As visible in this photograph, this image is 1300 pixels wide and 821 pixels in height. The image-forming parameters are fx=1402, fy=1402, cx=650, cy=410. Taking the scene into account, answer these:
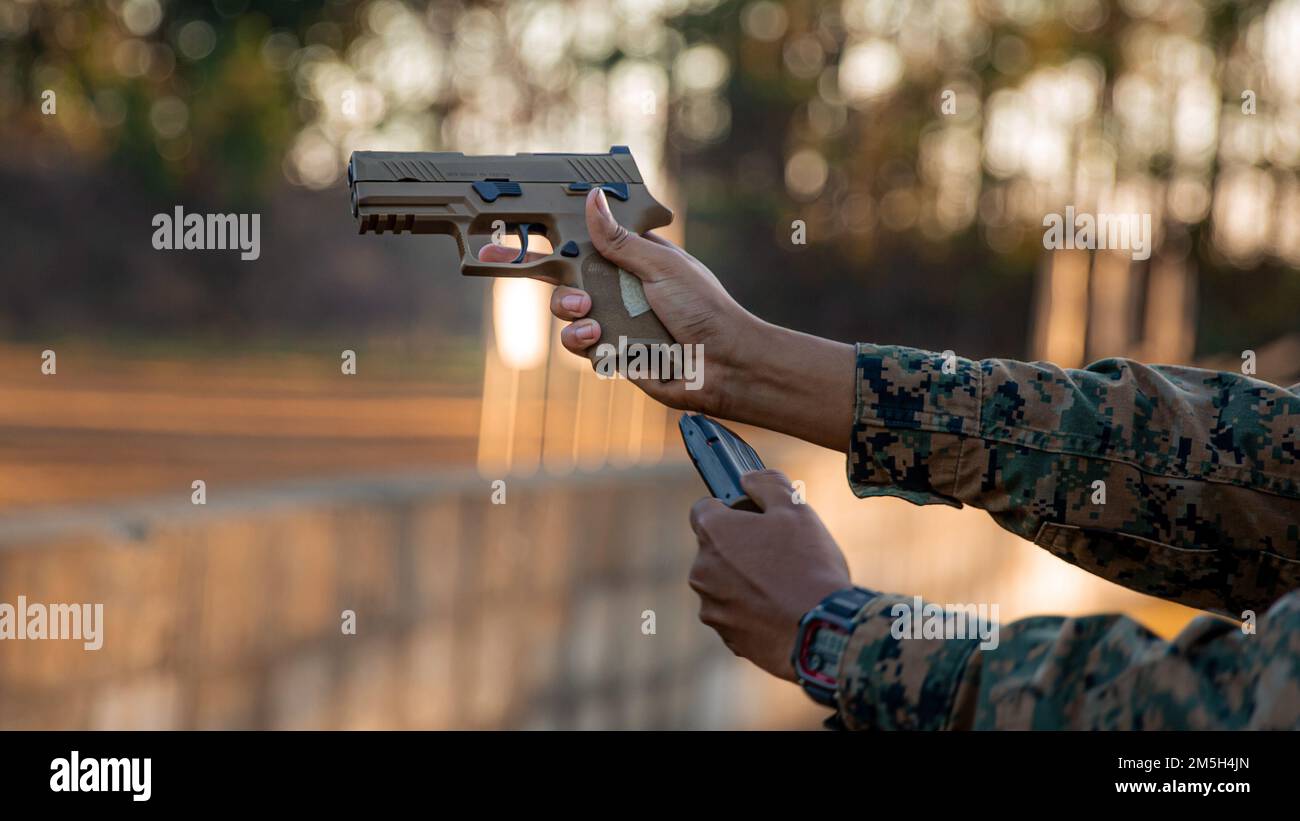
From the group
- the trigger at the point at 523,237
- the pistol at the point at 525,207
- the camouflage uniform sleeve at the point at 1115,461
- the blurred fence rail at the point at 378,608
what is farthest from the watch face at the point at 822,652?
the blurred fence rail at the point at 378,608

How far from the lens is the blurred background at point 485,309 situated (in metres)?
5.09

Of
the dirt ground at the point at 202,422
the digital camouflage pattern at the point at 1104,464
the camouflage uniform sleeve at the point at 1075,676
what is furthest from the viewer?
the dirt ground at the point at 202,422

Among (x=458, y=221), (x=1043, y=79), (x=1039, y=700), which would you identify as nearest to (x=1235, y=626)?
(x=1039, y=700)

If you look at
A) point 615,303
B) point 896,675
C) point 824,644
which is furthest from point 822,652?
point 615,303

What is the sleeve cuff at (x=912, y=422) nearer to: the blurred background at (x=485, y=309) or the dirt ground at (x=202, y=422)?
the blurred background at (x=485, y=309)

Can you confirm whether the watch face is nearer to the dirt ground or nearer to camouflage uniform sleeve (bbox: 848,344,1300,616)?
camouflage uniform sleeve (bbox: 848,344,1300,616)

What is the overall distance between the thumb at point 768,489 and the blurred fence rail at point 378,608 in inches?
100

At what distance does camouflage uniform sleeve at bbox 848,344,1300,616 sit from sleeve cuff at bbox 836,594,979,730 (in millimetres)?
376

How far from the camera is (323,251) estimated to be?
36906 millimetres

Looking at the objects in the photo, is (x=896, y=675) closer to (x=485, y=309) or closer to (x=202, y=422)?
(x=485, y=309)

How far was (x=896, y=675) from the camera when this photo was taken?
2139 millimetres

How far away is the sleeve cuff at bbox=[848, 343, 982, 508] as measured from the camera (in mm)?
2506

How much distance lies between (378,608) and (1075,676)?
378 centimetres
